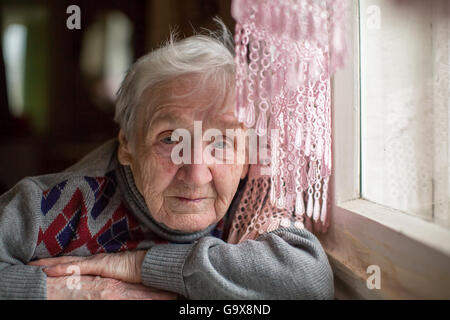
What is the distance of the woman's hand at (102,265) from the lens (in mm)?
813

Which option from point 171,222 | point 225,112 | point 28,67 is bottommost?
point 171,222

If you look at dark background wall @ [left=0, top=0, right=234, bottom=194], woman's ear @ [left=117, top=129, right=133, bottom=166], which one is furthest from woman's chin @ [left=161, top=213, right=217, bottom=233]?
dark background wall @ [left=0, top=0, right=234, bottom=194]

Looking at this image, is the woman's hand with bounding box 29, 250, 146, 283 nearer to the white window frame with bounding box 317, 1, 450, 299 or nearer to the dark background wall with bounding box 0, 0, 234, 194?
the white window frame with bounding box 317, 1, 450, 299

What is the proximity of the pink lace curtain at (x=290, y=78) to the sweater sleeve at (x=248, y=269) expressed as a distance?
97 mm

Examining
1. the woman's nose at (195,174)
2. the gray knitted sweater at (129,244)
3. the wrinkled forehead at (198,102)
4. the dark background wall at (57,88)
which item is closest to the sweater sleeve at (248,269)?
the gray knitted sweater at (129,244)

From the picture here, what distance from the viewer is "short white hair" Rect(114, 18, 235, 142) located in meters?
0.83

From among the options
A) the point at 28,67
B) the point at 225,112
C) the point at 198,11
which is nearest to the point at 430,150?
the point at 225,112

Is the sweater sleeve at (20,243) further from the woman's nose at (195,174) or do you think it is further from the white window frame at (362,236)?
the white window frame at (362,236)

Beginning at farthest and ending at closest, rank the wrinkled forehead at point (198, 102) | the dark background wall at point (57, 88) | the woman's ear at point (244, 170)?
the dark background wall at point (57, 88), the woman's ear at point (244, 170), the wrinkled forehead at point (198, 102)

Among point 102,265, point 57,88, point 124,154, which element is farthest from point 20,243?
point 57,88

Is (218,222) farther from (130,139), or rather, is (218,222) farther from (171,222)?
(130,139)

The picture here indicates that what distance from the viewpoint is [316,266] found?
71 cm

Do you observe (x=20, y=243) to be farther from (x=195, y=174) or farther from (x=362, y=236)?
Result: (x=362, y=236)
